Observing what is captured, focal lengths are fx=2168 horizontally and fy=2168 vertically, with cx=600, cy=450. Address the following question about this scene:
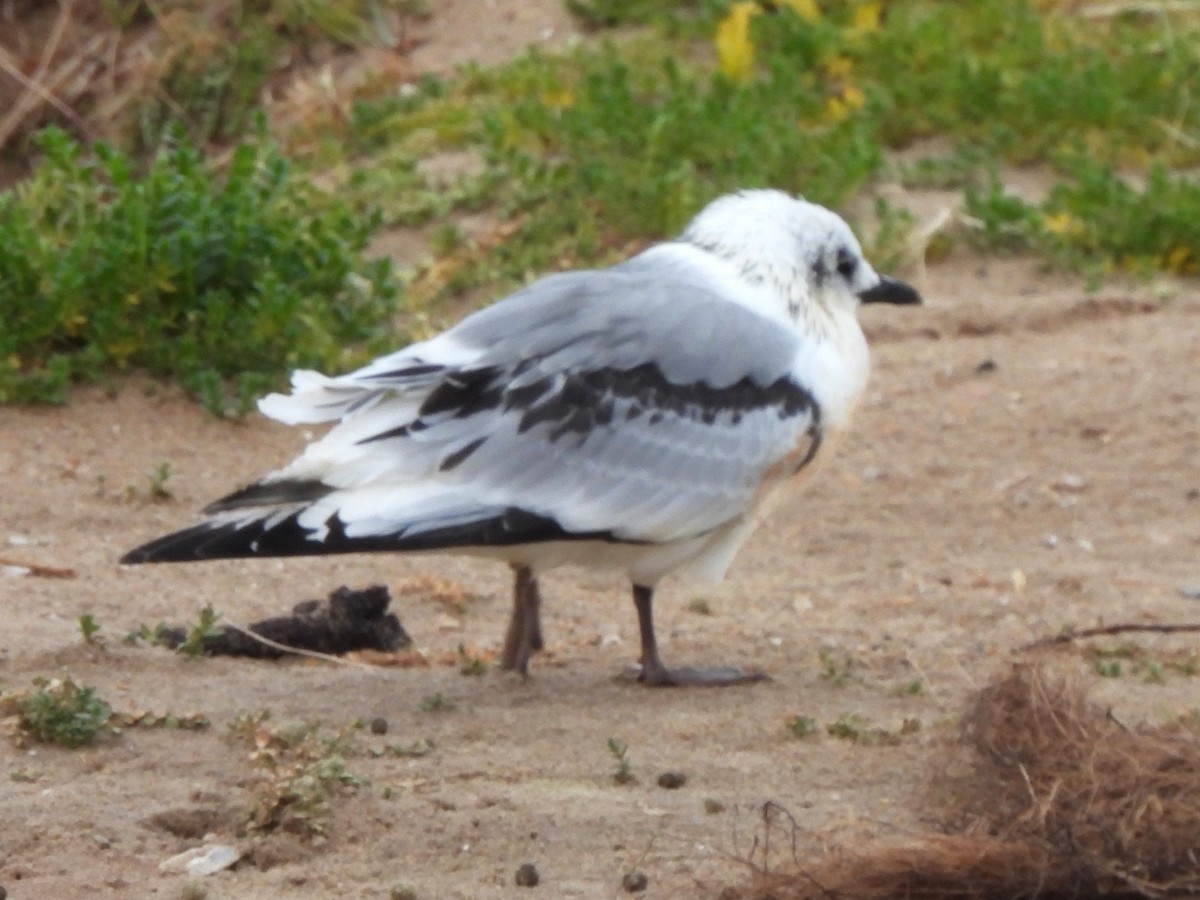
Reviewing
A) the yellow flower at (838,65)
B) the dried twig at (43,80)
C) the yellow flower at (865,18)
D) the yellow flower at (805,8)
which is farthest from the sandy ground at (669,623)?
the dried twig at (43,80)

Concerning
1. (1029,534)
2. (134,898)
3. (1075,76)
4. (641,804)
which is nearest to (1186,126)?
(1075,76)

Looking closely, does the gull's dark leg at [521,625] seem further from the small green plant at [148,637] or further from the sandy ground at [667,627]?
the small green plant at [148,637]

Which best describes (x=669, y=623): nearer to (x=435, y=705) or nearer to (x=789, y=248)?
(x=789, y=248)

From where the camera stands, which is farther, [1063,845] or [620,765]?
[620,765]

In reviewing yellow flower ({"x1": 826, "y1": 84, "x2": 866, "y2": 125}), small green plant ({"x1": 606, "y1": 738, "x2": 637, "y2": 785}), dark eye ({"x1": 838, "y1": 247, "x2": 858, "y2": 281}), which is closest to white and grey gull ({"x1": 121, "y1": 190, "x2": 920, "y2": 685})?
dark eye ({"x1": 838, "y1": 247, "x2": 858, "y2": 281})

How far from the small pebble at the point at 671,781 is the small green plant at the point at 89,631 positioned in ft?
4.61

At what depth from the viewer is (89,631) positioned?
479 cm

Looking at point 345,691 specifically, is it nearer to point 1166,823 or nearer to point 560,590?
point 560,590

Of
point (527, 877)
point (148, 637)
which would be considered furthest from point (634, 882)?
point (148, 637)

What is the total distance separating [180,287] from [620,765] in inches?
124

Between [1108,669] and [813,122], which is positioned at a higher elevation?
[813,122]

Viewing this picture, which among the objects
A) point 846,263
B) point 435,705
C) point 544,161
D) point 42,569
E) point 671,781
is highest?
point 544,161

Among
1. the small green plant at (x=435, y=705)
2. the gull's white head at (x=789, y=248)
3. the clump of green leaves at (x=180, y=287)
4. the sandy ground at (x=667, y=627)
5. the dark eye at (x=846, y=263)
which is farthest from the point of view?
the clump of green leaves at (x=180, y=287)

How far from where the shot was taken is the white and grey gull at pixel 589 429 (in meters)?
4.67
